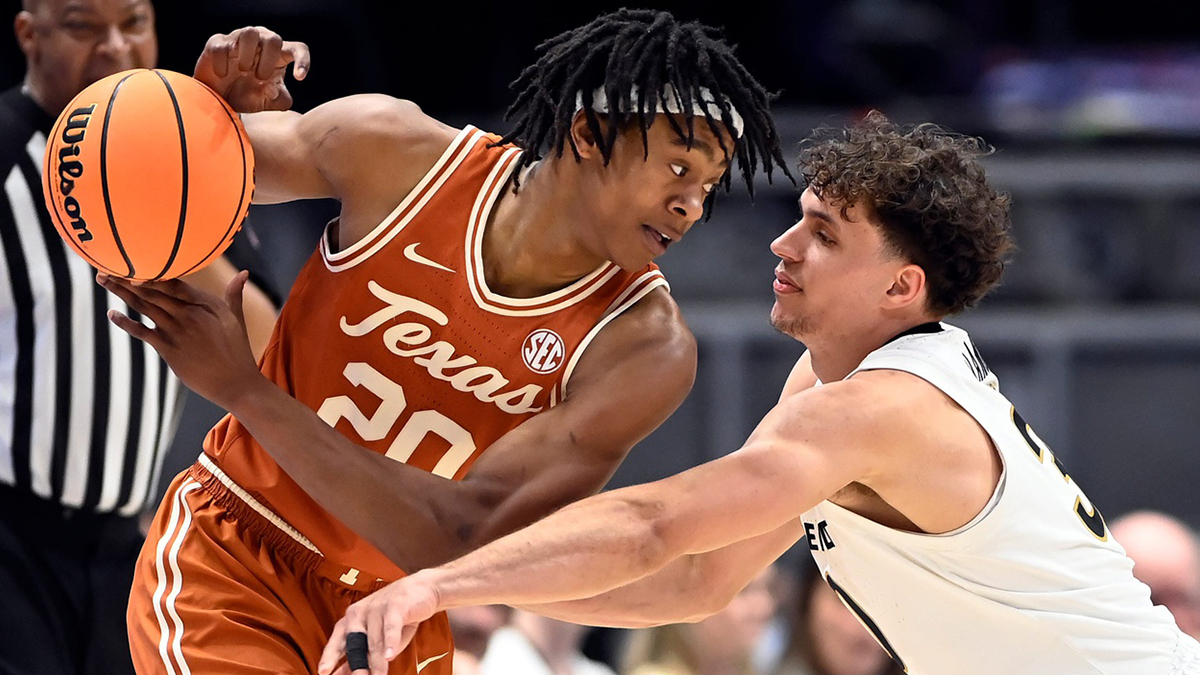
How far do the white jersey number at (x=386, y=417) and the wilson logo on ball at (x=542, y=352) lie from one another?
0.23 metres

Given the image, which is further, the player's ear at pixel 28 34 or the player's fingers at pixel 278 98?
the player's ear at pixel 28 34

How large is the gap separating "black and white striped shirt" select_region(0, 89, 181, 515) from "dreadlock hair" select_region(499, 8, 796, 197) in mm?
1586

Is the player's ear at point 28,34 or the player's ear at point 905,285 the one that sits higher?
the player's ear at point 28,34

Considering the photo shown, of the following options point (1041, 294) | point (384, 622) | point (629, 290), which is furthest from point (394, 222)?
point (1041, 294)

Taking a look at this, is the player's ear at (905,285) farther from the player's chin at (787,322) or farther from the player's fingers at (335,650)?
the player's fingers at (335,650)

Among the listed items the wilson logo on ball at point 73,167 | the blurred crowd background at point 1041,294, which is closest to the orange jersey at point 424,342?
the wilson logo on ball at point 73,167

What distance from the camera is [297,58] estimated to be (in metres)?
3.57

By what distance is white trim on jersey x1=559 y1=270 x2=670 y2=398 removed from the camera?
3449 millimetres

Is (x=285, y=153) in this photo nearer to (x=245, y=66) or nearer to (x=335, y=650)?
(x=245, y=66)

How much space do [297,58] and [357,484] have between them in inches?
41.0

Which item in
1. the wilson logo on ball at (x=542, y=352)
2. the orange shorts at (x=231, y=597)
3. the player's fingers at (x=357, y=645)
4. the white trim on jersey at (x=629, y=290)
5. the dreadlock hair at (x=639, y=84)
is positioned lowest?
the orange shorts at (x=231, y=597)

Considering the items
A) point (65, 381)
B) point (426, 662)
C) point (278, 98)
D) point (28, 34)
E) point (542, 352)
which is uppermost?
point (278, 98)

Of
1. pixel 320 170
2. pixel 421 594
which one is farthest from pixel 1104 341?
pixel 421 594

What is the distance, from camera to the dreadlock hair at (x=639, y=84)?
3336 mm
